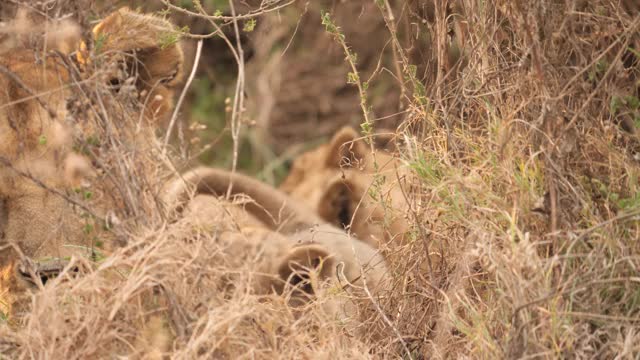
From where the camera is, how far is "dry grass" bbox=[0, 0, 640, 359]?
3.16 m

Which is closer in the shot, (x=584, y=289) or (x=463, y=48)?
(x=584, y=289)

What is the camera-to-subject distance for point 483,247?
322cm

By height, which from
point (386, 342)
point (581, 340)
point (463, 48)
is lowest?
point (386, 342)

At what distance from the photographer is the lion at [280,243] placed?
3547 mm

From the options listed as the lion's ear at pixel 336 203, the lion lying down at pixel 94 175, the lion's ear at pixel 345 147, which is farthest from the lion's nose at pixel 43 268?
the lion's ear at pixel 336 203

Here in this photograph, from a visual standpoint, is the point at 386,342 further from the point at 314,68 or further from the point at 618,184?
the point at 314,68

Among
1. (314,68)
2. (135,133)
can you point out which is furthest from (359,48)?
(135,133)

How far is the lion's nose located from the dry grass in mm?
113

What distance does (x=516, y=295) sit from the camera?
3104 millimetres

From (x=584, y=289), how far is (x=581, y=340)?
0.14 metres

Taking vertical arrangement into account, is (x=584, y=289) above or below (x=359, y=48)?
above

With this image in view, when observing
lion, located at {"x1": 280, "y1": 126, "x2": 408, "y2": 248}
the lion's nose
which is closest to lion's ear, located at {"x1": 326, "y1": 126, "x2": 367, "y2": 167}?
lion, located at {"x1": 280, "y1": 126, "x2": 408, "y2": 248}

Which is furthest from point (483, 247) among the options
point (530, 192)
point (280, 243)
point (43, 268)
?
point (280, 243)

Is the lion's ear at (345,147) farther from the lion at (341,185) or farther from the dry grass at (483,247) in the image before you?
the dry grass at (483,247)
